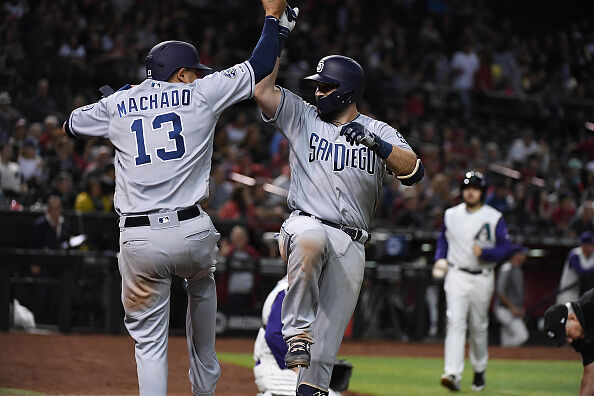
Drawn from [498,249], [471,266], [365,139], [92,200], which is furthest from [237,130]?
[365,139]

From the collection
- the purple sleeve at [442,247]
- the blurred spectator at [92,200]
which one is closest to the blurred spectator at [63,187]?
the blurred spectator at [92,200]

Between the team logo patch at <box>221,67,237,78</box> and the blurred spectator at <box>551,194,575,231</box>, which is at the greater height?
the team logo patch at <box>221,67,237,78</box>

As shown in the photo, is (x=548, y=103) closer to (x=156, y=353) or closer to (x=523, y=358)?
(x=523, y=358)

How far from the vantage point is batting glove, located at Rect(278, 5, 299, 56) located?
6254 mm

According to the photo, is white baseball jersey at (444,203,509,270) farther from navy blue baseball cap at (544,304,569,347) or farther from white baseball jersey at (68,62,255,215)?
white baseball jersey at (68,62,255,215)

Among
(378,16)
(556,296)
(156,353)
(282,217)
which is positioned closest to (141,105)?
(156,353)

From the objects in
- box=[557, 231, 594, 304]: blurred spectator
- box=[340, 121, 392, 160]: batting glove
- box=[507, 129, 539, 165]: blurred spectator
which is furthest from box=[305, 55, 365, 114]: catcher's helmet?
box=[507, 129, 539, 165]: blurred spectator

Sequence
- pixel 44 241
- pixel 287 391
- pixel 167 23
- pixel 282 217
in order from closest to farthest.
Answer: pixel 287 391 → pixel 44 241 → pixel 282 217 → pixel 167 23

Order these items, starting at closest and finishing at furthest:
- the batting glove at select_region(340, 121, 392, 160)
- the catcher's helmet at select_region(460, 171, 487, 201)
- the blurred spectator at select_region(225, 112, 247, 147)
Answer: the batting glove at select_region(340, 121, 392, 160), the catcher's helmet at select_region(460, 171, 487, 201), the blurred spectator at select_region(225, 112, 247, 147)

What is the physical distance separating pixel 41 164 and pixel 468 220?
6.93 metres

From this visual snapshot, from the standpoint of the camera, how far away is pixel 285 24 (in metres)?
6.32

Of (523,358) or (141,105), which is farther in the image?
(523,358)

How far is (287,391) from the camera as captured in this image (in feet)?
23.8

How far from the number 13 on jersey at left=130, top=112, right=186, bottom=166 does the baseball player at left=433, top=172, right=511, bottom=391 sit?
542cm
